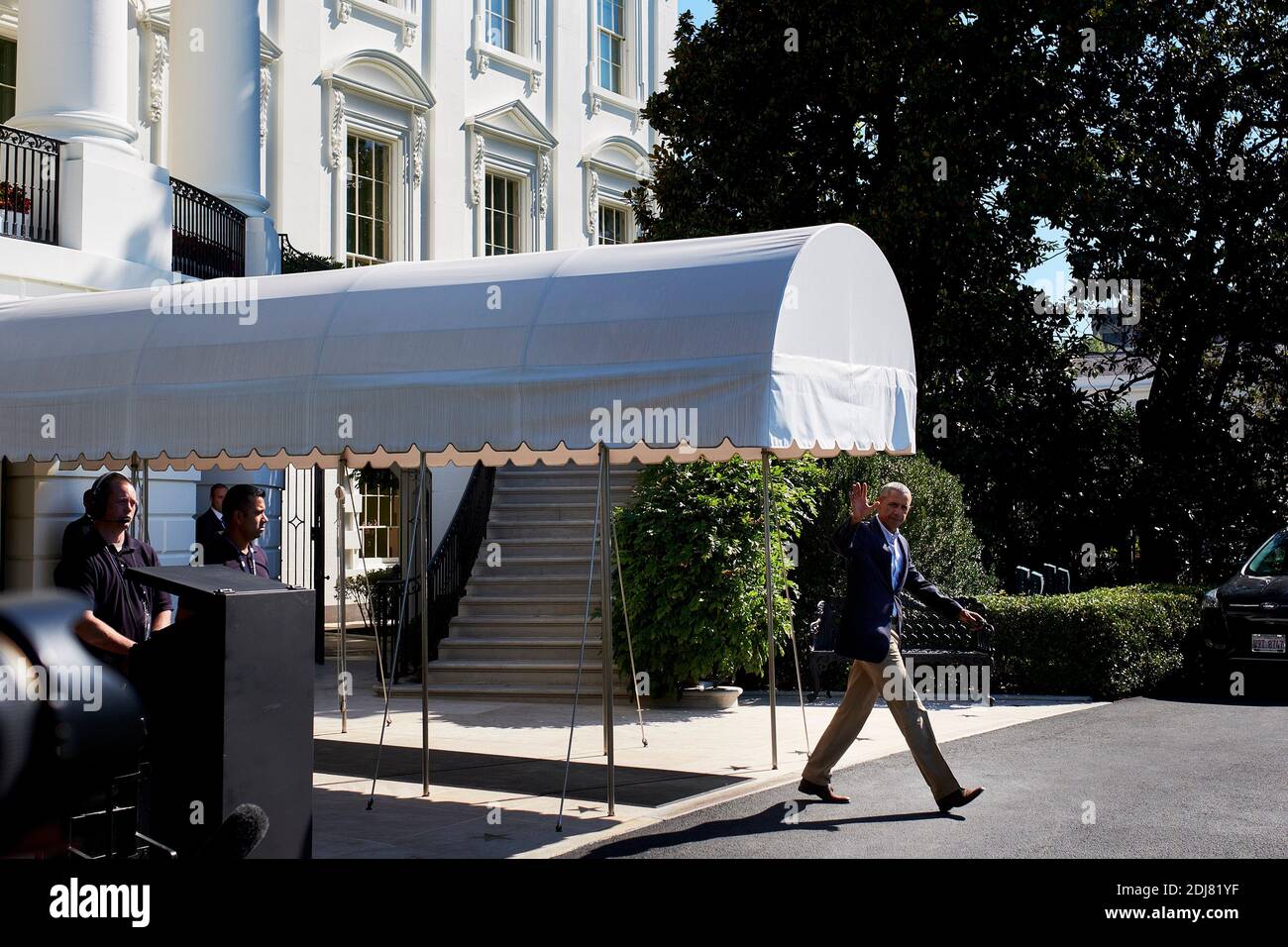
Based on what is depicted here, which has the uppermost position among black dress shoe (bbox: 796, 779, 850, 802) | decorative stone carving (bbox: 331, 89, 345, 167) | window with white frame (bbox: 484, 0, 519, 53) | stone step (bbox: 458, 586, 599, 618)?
window with white frame (bbox: 484, 0, 519, 53)

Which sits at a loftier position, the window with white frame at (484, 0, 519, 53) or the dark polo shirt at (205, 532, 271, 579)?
the window with white frame at (484, 0, 519, 53)

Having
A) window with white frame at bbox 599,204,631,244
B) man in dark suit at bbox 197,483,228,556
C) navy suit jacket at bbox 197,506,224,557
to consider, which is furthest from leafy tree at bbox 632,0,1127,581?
navy suit jacket at bbox 197,506,224,557

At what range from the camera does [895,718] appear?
29.1 feet

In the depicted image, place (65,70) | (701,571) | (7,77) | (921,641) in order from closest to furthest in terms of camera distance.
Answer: (701,571), (65,70), (921,641), (7,77)

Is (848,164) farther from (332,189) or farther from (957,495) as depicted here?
(332,189)

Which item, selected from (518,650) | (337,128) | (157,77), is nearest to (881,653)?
(518,650)

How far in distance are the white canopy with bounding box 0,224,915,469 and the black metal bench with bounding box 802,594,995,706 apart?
186 inches

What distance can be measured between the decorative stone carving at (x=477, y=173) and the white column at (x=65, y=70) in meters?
12.3

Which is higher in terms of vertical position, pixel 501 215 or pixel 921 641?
pixel 501 215

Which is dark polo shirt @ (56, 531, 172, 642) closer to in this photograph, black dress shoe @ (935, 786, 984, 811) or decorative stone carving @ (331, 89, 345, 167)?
black dress shoe @ (935, 786, 984, 811)

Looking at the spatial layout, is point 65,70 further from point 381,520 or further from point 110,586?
point 381,520

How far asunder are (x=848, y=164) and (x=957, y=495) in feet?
22.2

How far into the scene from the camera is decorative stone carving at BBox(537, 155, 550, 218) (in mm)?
29250

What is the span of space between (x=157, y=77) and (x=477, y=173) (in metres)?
7.66
